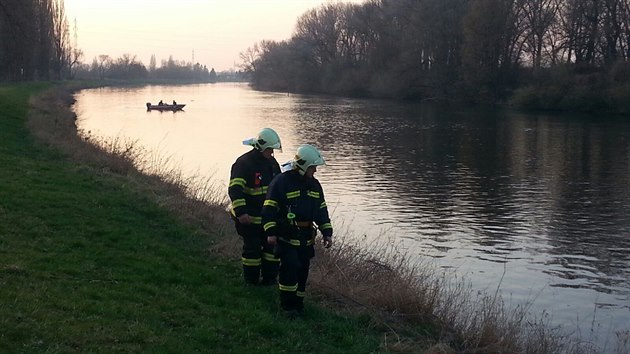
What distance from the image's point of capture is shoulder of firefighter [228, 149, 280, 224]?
7574mm

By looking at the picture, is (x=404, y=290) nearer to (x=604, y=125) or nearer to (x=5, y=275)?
(x=5, y=275)

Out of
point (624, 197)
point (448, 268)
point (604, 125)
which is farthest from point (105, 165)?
point (604, 125)

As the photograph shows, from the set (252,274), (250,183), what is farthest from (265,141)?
(252,274)

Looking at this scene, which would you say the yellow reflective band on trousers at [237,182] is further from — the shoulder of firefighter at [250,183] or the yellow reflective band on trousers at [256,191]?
the yellow reflective band on trousers at [256,191]

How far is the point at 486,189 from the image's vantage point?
22688 millimetres

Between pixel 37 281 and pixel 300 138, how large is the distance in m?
30.5

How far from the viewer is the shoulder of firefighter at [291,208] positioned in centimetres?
698

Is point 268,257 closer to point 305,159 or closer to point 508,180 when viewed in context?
point 305,159

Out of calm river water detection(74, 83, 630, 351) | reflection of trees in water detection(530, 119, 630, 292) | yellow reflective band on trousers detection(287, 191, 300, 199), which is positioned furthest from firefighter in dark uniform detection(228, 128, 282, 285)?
reflection of trees in water detection(530, 119, 630, 292)

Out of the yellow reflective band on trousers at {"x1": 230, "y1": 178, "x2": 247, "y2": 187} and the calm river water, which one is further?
the calm river water

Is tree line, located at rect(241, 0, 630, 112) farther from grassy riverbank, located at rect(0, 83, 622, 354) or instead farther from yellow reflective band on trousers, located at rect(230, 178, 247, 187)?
yellow reflective band on trousers, located at rect(230, 178, 247, 187)

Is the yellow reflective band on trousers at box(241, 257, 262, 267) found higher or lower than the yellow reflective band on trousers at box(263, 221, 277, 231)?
lower

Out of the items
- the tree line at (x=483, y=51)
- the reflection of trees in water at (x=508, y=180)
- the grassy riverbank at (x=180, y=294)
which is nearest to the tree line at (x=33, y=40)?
the reflection of trees in water at (x=508, y=180)

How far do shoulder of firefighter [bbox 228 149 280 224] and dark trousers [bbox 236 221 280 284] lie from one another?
0.16 m
